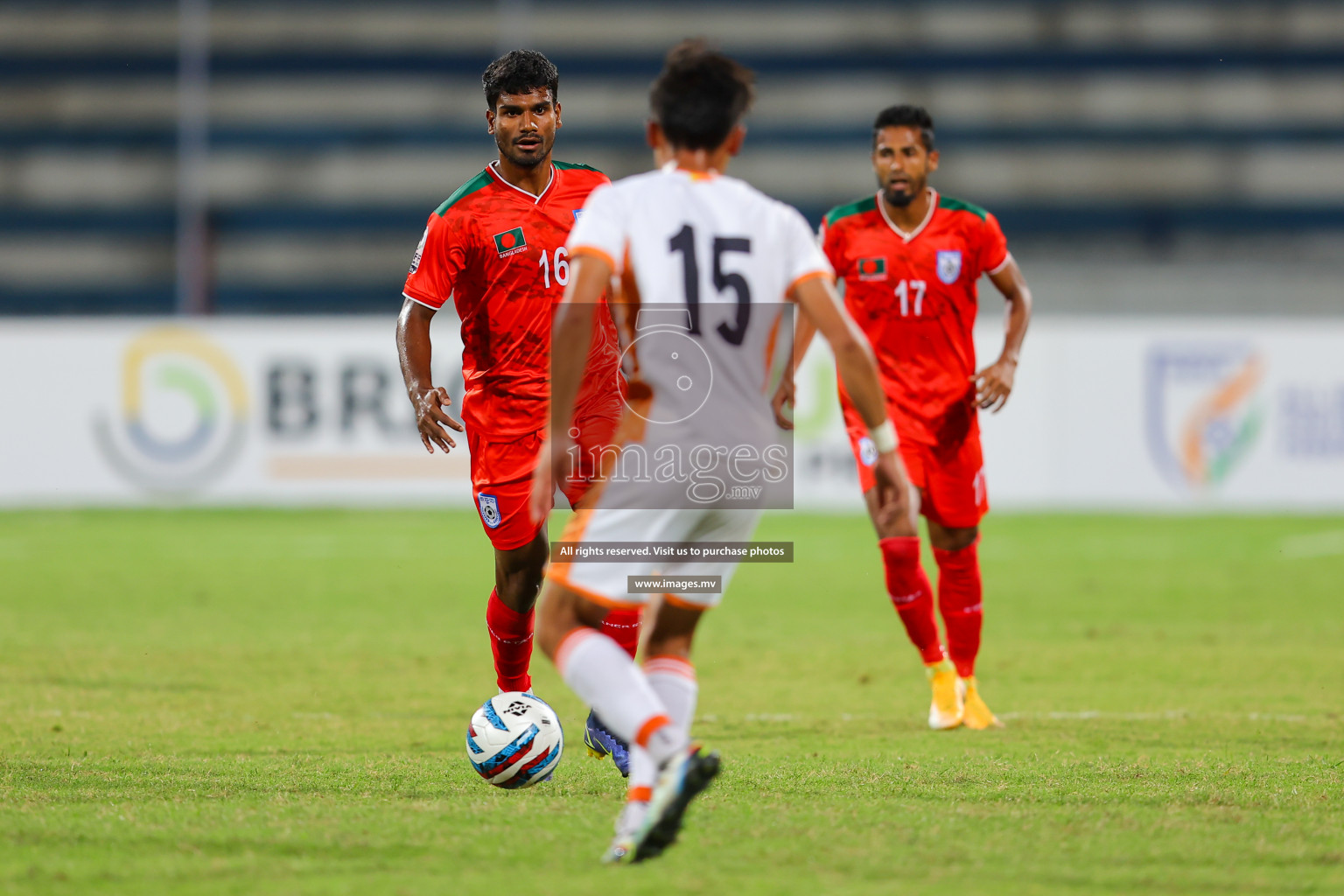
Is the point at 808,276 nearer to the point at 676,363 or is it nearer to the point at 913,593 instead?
the point at 676,363

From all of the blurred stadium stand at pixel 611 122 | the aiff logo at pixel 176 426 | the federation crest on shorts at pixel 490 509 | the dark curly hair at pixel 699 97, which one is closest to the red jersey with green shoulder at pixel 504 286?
the federation crest on shorts at pixel 490 509

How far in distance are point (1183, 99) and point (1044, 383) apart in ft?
52.5

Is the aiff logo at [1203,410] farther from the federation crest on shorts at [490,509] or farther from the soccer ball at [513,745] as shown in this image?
the soccer ball at [513,745]

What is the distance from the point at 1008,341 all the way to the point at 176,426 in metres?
12.0

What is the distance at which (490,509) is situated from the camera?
5.81 meters

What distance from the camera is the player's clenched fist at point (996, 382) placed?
658cm

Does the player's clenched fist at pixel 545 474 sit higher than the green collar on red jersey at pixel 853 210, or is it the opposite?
the green collar on red jersey at pixel 853 210

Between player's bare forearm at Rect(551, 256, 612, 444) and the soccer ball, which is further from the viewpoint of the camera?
the soccer ball

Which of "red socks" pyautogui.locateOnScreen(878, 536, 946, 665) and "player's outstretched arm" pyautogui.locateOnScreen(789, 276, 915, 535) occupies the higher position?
"player's outstretched arm" pyautogui.locateOnScreen(789, 276, 915, 535)

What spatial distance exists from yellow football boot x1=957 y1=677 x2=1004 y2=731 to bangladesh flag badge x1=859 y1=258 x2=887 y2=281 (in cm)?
178

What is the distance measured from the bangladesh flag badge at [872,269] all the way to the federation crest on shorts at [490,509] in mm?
2110

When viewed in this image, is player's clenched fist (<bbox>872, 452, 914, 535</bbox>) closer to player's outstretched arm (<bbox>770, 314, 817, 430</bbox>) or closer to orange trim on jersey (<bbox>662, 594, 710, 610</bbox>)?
orange trim on jersey (<bbox>662, 594, 710, 610</bbox>)

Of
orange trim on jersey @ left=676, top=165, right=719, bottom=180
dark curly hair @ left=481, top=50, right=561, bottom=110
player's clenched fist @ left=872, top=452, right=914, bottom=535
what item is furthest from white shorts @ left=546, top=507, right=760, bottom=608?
dark curly hair @ left=481, top=50, right=561, bottom=110

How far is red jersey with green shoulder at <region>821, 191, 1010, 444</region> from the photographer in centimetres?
691
